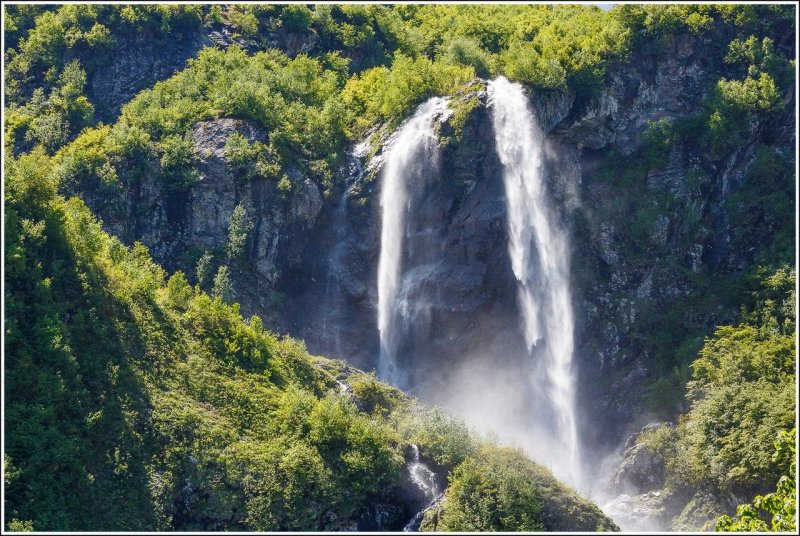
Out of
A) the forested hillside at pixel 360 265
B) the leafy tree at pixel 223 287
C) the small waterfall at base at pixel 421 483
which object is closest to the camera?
the forested hillside at pixel 360 265

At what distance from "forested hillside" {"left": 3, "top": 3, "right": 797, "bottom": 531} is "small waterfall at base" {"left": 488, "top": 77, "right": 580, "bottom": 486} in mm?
682

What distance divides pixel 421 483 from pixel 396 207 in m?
17.4

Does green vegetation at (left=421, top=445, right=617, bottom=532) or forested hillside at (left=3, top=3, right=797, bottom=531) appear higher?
forested hillside at (left=3, top=3, right=797, bottom=531)

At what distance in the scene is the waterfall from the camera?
45.2m

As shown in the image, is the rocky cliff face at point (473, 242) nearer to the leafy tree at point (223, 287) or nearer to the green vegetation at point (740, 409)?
the leafy tree at point (223, 287)

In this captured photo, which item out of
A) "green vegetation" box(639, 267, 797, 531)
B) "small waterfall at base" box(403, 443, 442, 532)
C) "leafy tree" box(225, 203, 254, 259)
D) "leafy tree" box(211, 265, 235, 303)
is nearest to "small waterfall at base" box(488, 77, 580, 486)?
"green vegetation" box(639, 267, 797, 531)

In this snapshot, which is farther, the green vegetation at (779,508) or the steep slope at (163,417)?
the steep slope at (163,417)

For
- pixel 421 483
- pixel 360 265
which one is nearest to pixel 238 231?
pixel 360 265

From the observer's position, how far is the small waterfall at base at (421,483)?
107 feet

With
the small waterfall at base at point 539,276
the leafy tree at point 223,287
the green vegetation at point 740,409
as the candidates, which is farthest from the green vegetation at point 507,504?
the leafy tree at point 223,287

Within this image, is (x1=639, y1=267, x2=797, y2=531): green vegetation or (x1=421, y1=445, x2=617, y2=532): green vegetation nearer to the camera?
(x1=421, y1=445, x2=617, y2=532): green vegetation

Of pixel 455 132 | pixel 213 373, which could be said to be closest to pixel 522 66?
pixel 455 132

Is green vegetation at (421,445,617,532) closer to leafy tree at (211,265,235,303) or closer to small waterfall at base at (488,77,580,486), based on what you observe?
small waterfall at base at (488,77,580,486)

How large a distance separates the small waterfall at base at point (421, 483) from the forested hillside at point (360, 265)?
23 cm
